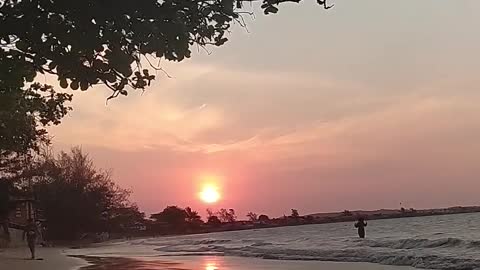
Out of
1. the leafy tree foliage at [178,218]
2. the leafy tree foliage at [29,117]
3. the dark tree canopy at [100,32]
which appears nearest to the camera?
the dark tree canopy at [100,32]

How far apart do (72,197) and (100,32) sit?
6816 cm

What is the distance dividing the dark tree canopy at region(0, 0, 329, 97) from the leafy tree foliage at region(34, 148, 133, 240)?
63648 mm

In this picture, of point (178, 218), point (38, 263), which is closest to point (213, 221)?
point (178, 218)

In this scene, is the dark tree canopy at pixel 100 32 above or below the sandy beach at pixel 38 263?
above

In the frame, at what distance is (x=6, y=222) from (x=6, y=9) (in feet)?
119

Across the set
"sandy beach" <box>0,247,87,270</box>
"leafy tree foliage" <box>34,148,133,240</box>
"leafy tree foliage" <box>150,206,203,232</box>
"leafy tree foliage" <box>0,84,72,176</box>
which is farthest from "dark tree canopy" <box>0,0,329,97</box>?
"leafy tree foliage" <box>150,206,203,232</box>

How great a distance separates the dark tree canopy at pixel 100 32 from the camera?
17.9ft

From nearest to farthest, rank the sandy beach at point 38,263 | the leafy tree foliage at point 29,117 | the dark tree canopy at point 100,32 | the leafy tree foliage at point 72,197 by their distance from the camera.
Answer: the dark tree canopy at point 100,32 → the leafy tree foliage at point 29,117 → the sandy beach at point 38,263 → the leafy tree foliage at point 72,197

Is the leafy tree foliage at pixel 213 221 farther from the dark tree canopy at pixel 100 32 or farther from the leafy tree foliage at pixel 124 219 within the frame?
the dark tree canopy at pixel 100 32

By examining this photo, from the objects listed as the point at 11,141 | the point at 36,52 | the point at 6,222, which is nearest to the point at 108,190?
the point at 6,222

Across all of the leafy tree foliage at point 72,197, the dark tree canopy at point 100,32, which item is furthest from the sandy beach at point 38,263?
the leafy tree foliage at point 72,197

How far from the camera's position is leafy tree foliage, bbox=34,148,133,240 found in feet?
232

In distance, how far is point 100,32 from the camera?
5.61 m

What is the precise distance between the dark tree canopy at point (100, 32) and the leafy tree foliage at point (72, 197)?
63.6m
